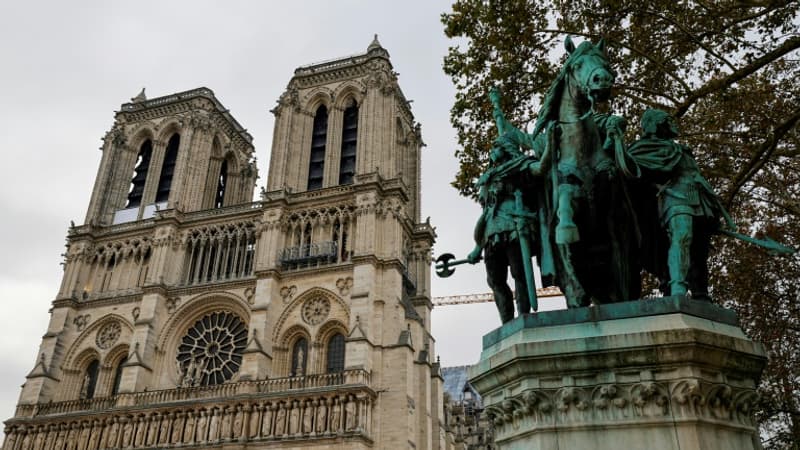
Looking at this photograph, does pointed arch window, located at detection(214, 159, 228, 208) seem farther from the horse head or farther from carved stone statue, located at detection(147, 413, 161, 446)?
the horse head

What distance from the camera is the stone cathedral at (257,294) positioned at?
2598cm

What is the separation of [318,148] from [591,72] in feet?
101

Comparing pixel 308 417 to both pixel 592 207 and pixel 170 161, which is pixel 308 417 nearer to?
pixel 170 161

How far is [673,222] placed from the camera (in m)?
4.29

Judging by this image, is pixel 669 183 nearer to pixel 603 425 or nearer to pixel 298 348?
pixel 603 425

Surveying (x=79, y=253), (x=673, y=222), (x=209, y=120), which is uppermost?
(x=209, y=120)

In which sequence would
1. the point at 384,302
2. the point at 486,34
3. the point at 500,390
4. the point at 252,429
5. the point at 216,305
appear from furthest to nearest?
the point at 216,305, the point at 384,302, the point at 252,429, the point at 486,34, the point at 500,390

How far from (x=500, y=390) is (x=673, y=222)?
62.5 inches

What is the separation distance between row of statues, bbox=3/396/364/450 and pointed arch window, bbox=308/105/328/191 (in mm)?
11688

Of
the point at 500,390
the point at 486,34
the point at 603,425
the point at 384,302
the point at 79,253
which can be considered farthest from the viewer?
the point at 79,253

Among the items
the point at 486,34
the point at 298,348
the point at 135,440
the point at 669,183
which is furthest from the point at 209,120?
the point at 669,183

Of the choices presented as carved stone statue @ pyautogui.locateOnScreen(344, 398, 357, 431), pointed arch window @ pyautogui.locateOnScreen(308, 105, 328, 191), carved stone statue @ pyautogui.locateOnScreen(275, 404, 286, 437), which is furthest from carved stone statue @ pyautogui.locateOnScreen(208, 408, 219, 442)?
pointed arch window @ pyautogui.locateOnScreen(308, 105, 328, 191)

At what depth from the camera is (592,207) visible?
4.55m

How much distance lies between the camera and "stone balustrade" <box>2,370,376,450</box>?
2484cm
